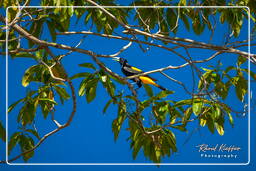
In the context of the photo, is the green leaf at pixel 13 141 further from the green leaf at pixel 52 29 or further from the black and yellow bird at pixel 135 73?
the black and yellow bird at pixel 135 73

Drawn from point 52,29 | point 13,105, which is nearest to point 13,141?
point 13,105

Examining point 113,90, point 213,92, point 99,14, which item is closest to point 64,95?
point 113,90

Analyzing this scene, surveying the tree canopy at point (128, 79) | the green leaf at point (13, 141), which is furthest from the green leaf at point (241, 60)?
the green leaf at point (13, 141)

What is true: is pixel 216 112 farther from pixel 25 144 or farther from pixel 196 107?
pixel 25 144

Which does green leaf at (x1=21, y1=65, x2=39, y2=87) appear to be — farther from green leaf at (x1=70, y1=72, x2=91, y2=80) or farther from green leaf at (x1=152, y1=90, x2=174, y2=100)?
green leaf at (x1=152, y1=90, x2=174, y2=100)

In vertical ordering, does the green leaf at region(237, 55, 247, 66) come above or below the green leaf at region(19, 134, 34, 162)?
above

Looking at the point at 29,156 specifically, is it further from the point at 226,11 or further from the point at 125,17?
the point at 226,11

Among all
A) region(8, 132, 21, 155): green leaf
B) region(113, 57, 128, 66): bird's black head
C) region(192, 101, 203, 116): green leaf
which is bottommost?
region(8, 132, 21, 155): green leaf

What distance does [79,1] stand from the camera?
2336mm

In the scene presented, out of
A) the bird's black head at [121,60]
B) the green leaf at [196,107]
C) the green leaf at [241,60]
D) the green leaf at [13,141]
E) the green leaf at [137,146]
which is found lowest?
the green leaf at [137,146]

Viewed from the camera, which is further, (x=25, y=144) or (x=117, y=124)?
(x=25, y=144)

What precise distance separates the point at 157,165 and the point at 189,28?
83cm

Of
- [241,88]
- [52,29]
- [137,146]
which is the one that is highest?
[52,29]

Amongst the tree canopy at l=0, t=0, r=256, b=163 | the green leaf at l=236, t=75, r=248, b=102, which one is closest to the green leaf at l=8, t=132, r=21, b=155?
the tree canopy at l=0, t=0, r=256, b=163
